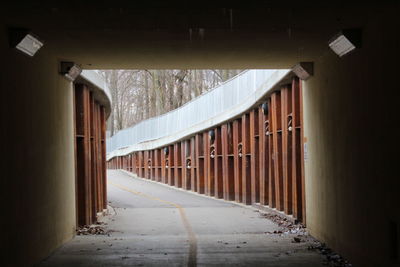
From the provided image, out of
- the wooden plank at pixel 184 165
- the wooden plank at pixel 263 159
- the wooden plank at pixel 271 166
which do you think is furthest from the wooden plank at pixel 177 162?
the wooden plank at pixel 271 166

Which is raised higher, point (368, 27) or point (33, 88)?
point (368, 27)

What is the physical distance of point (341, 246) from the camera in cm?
1212

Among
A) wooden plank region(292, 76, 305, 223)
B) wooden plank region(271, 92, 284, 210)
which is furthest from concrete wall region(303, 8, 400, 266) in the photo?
wooden plank region(271, 92, 284, 210)

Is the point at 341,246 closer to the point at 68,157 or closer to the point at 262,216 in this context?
the point at 68,157

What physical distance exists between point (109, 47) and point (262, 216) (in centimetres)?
1070

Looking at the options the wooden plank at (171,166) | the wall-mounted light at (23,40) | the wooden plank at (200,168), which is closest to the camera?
the wall-mounted light at (23,40)

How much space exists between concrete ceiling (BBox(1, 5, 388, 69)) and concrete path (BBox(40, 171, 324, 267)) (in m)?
4.19

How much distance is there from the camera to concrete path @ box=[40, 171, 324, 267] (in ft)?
38.9

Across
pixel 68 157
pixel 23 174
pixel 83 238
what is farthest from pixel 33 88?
pixel 83 238

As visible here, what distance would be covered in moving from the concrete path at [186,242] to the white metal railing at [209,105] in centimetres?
472

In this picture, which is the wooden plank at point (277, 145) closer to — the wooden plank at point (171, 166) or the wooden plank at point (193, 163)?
the wooden plank at point (193, 163)

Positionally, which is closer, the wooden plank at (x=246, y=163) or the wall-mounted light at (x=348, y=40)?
the wall-mounted light at (x=348, y=40)

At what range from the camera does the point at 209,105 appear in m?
32.5

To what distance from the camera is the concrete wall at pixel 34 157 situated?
966cm
